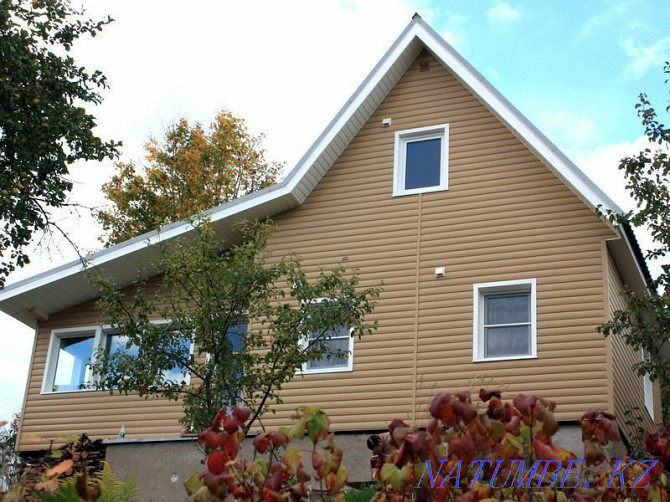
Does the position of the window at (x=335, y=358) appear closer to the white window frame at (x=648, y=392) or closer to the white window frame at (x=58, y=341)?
the white window frame at (x=58, y=341)

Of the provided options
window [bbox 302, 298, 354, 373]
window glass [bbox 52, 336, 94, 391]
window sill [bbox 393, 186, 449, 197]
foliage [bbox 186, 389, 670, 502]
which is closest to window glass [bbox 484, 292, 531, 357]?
window sill [bbox 393, 186, 449, 197]

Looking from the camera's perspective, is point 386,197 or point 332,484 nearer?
point 332,484

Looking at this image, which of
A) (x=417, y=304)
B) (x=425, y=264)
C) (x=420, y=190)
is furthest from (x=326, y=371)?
(x=420, y=190)

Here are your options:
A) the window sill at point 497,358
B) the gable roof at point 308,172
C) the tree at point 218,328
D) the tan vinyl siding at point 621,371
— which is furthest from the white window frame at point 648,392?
the tree at point 218,328

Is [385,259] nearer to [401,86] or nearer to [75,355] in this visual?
[401,86]

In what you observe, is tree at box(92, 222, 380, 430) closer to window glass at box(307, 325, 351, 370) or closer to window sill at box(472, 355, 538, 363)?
window glass at box(307, 325, 351, 370)

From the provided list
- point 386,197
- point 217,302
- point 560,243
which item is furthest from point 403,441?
point 386,197

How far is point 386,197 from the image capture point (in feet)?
56.9

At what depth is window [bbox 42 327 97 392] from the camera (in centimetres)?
1888

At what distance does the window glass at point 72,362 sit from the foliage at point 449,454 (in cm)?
1435

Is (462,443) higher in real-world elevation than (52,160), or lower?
lower

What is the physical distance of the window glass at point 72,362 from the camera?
18875 millimetres

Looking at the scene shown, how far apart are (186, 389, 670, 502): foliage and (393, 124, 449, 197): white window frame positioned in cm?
1214

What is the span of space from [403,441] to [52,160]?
14.7 metres
